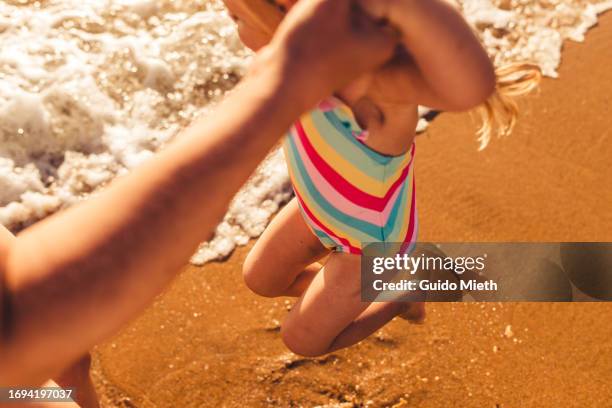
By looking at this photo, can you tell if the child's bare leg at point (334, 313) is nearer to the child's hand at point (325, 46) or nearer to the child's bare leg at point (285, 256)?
the child's bare leg at point (285, 256)

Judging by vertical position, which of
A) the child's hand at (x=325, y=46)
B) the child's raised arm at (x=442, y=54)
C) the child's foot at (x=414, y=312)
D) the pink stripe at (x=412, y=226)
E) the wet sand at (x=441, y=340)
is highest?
the child's hand at (x=325, y=46)

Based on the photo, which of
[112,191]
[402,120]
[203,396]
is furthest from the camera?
[203,396]

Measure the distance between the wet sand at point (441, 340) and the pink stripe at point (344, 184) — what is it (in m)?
1.01

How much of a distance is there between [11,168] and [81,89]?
2.28 feet

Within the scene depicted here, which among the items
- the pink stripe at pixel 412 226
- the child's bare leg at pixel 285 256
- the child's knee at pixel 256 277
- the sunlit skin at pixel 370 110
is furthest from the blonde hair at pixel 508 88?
the child's knee at pixel 256 277

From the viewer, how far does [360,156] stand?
1.94m

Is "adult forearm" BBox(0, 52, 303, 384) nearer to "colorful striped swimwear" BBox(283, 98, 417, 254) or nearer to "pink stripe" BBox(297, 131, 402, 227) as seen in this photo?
"colorful striped swimwear" BBox(283, 98, 417, 254)

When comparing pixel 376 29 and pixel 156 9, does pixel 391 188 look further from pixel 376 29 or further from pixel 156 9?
pixel 156 9

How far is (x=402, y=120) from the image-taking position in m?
1.88

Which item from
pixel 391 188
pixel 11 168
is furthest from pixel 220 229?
pixel 391 188

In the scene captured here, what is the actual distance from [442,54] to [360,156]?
0.59 metres

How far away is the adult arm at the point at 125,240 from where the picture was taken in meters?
0.72

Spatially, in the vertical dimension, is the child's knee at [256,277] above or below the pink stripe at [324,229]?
below

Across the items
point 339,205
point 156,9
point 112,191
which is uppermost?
point 112,191
